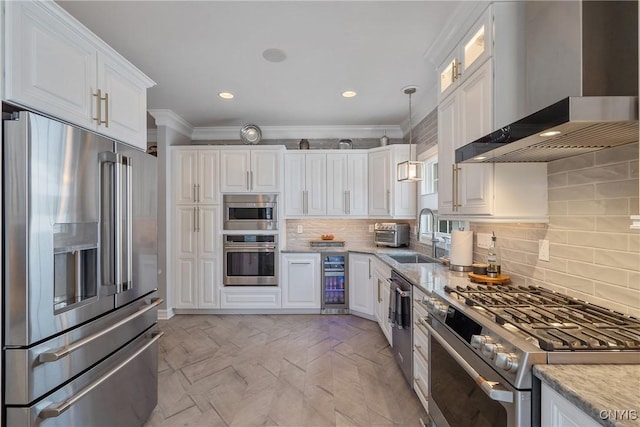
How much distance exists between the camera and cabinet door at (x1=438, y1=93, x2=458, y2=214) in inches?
83.3

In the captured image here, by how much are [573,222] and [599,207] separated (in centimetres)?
16

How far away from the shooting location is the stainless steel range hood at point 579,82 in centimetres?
100

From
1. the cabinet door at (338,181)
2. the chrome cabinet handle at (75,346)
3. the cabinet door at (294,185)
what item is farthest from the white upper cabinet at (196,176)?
the chrome cabinet handle at (75,346)

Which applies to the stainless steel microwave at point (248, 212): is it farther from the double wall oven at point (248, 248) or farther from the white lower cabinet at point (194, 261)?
the white lower cabinet at point (194, 261)

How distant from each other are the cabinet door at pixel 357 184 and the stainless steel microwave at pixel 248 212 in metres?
1.09

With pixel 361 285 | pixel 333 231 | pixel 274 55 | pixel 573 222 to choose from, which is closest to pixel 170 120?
pixel 274 55

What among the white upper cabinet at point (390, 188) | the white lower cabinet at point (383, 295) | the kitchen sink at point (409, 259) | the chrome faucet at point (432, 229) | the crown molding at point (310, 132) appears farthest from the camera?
the crown molding at point (310, 132)

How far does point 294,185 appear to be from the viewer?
4.38 metres

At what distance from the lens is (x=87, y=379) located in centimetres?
143

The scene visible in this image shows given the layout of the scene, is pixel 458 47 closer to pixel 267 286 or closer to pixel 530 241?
pixel 530 241

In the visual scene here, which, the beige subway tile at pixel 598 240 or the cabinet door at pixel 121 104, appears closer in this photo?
the beige subway tile at pixel 598 240

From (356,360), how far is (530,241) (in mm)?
1846

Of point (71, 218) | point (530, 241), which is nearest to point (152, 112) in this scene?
point (71, 218)

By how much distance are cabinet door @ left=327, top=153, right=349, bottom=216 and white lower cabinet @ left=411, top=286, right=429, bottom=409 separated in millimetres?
2271
